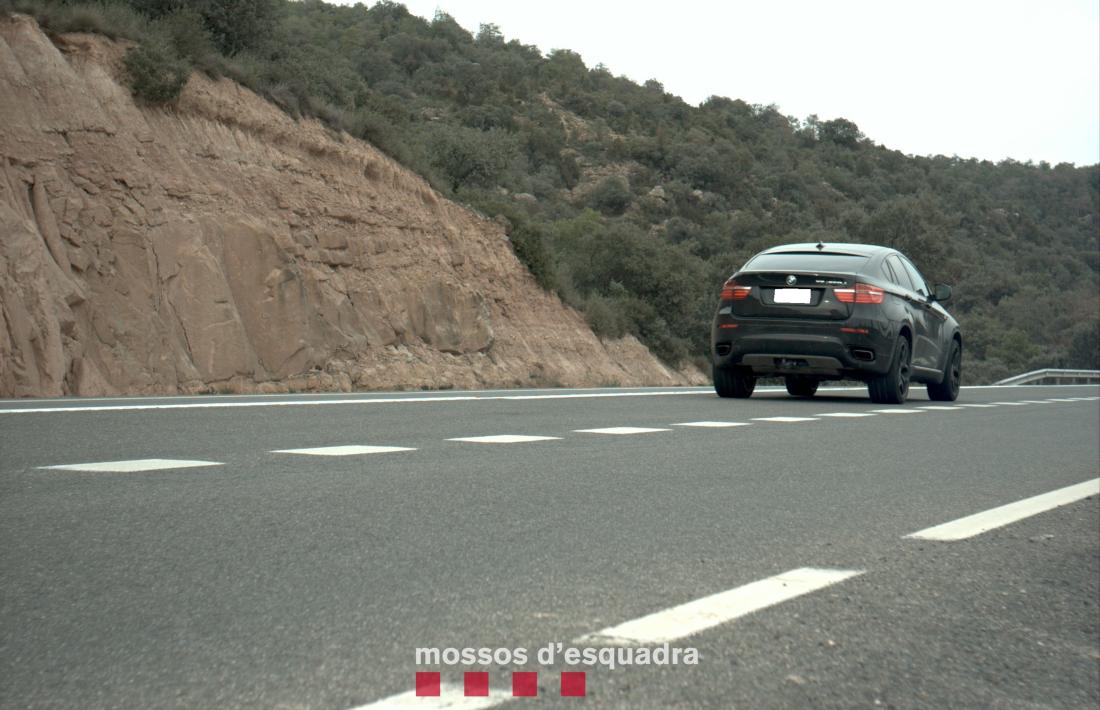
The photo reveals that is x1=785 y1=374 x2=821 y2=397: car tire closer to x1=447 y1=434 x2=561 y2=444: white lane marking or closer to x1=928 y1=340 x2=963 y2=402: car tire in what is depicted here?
x1=928 y1=340 x2=963 y2=402: car tire

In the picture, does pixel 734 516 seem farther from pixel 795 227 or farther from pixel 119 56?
pixel 795 227

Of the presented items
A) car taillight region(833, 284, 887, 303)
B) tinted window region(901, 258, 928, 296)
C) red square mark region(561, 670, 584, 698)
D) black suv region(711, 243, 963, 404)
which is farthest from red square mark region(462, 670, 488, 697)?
tinted window region(901, 258, 928, 296)

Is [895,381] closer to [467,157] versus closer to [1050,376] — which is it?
[467,157]

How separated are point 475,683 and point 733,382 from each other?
12.9m

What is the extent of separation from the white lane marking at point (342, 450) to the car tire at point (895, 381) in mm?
8455

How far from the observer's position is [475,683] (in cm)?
314

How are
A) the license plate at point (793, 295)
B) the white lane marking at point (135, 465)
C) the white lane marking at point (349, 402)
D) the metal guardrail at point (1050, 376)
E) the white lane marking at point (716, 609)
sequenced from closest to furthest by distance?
the white lane marking at point (716, 609) < the white lane marking at point (135, 465) < the white lane marking at point (349, 402) < the license plate at point (793, 295) < the metal guardrail at point (1050, 376)

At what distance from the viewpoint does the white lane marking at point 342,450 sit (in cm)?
798

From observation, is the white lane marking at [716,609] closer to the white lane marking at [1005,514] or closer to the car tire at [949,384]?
the white lane marking at [1005,514]

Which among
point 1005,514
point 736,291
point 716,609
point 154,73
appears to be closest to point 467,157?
point 154,73

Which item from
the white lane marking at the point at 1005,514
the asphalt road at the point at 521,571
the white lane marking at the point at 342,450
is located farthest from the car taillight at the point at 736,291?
the white lane marking at the point at 342,450

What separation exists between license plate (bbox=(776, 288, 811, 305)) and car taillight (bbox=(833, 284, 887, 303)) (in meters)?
0.33

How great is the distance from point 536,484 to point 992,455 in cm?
438

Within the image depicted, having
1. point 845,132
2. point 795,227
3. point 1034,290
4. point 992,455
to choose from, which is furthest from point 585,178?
point 992,455
